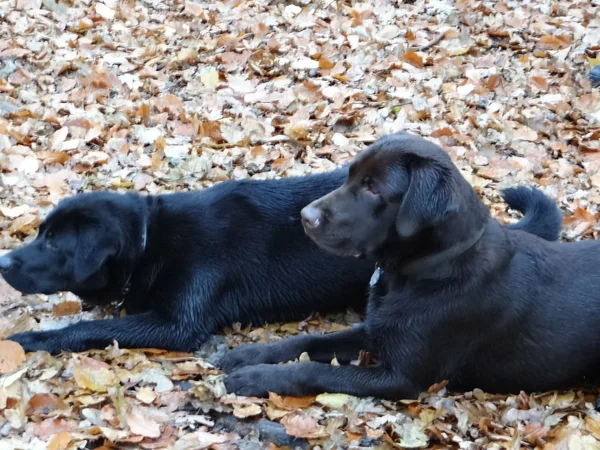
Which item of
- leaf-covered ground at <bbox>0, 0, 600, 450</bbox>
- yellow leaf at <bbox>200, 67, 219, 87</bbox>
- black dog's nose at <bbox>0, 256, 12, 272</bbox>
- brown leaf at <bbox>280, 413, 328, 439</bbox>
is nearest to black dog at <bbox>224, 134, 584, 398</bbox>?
leaf-covered ground at <bbox>0, 0, 600, 450</bbox>

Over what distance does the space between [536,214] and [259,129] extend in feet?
7.88

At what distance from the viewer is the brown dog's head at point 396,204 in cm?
317

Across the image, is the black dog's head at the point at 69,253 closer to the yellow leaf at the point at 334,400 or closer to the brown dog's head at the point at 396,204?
the brown dog's head at the point at 396,204

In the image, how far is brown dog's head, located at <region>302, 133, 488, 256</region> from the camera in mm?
3174

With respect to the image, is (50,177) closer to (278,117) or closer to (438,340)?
Result: (278,117)

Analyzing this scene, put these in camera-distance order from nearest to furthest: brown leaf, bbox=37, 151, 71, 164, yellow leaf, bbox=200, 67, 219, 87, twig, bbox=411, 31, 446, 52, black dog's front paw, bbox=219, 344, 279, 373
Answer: black dog's front paw, bbox=219, 344, 279, 373 → brown leaf, bbox=37, 151, 71, 164 → yellow leaf, bbox=200, 67, 219, 87 → twig, bbox=411, 31, 446, 52

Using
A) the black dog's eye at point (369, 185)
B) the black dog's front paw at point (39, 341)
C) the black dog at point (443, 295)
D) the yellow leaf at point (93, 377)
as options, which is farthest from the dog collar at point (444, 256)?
the black dog's front paw at point (39, 341)

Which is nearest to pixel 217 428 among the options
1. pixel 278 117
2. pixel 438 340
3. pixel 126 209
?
pixel 438 340

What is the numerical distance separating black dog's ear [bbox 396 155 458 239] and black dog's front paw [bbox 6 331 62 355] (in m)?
1.94

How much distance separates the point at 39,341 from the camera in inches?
156

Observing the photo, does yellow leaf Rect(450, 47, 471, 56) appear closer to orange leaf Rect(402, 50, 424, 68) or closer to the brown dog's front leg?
orange leaf Rect(402, 50, 424, 68)

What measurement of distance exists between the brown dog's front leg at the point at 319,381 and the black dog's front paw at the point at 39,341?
0.98m

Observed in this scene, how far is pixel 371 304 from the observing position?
147 inches

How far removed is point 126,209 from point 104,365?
88 centimetres
